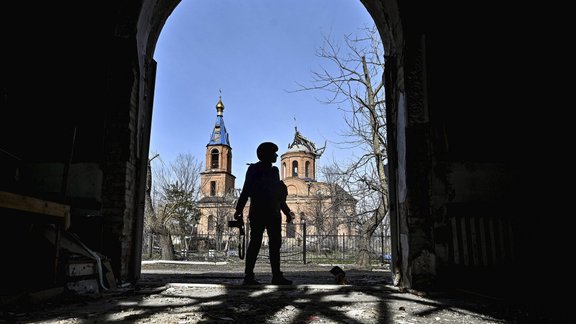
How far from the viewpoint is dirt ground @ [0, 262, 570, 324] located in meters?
2.93

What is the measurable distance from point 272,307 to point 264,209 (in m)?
1.94

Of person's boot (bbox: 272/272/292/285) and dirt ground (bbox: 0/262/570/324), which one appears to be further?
person's boot (bbox: 272/272/292/285)

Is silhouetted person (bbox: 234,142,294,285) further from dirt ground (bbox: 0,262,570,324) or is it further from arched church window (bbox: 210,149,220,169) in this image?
arched church window (bbox: 210,149,220,169)

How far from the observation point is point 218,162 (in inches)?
1986

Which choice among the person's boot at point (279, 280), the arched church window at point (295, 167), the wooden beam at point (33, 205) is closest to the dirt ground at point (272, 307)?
the person's boot at point (279, 280)

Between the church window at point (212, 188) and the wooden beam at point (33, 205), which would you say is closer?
the wooden beam at point (33, 205)

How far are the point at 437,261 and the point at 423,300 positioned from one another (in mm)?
843

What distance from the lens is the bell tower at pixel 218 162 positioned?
5012cm

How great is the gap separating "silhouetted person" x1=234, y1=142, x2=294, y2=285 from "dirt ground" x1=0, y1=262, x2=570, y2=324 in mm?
683

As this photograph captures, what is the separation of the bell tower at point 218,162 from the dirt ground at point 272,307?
151 feet

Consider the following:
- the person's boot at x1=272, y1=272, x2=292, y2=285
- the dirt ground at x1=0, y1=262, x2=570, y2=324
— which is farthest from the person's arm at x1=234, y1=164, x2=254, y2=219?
the dirt ground at x1=0, y1=262, x2=570, y2=324

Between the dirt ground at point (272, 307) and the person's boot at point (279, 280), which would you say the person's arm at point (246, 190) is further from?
the dirt ground at point (272, 307)

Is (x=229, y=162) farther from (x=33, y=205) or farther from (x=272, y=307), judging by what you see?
(x=272, y=307)

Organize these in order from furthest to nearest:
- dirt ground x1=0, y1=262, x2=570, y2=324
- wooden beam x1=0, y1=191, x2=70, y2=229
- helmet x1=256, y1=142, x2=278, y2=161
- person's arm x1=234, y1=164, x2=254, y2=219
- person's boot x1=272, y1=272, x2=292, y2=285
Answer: helmet x1=256, y1=142, x2=278, y2=161
person's arm x1=234, y1=164, x2=254, y2=219
person's boot x1=272, y1=272, x2=292, y2=285
wooden beam x1=0, y1=191, x2=70, y2=229
dirt ground x1=0, y1=262, x2=570, y2=324
